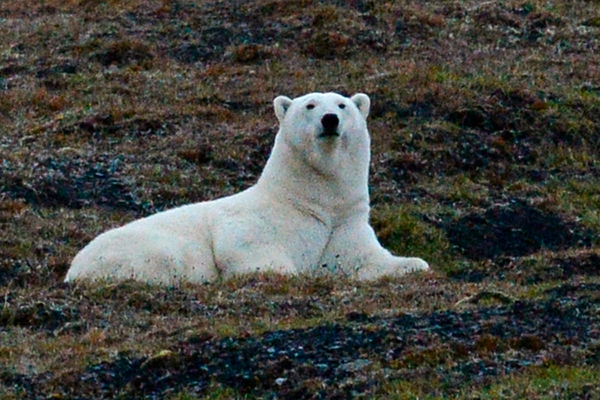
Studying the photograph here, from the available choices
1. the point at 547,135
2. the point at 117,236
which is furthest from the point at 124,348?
the point at 547,135

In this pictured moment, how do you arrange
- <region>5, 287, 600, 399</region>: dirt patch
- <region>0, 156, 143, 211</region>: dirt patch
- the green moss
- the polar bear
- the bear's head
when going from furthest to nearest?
<region>0, 156, 143, 211</region>: dirt patch → the bear's head → the polar bear → <region>5, 287, 600, 399</region>: dirt patch → the green moss

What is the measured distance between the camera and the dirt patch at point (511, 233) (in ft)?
40.1

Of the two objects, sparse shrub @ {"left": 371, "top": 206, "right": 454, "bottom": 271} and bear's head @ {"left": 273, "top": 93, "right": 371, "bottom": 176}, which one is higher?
bear's head @ {"left": 273, "top": 93, "right": 371, "bottom": 176}

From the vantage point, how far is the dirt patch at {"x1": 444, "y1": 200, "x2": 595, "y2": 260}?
12234mm

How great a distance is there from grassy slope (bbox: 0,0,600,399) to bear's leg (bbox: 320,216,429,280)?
402 millimetres

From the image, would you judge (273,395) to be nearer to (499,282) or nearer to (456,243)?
(499,282)

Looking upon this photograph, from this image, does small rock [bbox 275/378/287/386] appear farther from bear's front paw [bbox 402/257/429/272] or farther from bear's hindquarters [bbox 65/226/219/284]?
bear's front paw [bbox 402/257/429/272]

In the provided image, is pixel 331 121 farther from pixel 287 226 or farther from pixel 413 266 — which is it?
pixel 413 266

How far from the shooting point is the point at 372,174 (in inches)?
574

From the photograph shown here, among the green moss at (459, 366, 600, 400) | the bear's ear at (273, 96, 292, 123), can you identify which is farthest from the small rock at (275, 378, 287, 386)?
the bear's ear at (273, 96, 292, 123)

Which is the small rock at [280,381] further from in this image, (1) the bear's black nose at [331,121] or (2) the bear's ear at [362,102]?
(2) the bear's ear at [362,102]

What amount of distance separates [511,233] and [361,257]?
8.42ft

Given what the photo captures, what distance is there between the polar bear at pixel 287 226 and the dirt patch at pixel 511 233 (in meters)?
1.85

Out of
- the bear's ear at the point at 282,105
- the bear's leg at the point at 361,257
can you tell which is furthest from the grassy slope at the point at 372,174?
the bear's ear at the point at 282,105
